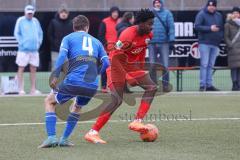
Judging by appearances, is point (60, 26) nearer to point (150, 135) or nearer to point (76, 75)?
point (150, 135)

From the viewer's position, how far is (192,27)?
20.7 metres

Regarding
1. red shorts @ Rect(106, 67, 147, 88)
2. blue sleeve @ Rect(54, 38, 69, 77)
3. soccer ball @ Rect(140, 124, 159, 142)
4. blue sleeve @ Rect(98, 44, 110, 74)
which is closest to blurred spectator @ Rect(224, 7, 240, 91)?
red shorts @ Rect(106, 67, 147, 88)

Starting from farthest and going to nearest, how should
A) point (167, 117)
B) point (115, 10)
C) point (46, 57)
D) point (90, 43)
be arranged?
1. point (46, 57)
2. point (115, 10)
3. point (167, 117)
4. point (90, 43)

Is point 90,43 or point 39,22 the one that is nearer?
point 90,43

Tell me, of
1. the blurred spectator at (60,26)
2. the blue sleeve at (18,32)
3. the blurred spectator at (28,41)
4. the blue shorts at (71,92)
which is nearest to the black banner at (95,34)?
the blurred spectator at (60,26)

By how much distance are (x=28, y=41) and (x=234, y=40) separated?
477cm

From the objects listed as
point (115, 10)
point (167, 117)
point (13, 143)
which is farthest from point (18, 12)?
point (13, 143)

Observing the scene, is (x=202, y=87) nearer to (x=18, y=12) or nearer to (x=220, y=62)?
(x=220, y=62)

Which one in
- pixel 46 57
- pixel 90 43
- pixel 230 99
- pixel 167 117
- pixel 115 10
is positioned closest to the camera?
pixel 90 43

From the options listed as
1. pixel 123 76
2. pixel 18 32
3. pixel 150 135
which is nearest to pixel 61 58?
pixel 123 76

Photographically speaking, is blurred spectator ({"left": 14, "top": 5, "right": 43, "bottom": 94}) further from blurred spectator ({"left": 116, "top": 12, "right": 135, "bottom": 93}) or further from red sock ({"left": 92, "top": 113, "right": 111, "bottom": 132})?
red sock ({"left": 92, "top": 113, "right": 111, "bottom": 132})

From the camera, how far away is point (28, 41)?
60.4 ft

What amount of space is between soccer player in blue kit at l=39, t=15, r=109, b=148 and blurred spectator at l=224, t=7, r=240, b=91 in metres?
8.95

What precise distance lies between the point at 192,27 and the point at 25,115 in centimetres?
746
